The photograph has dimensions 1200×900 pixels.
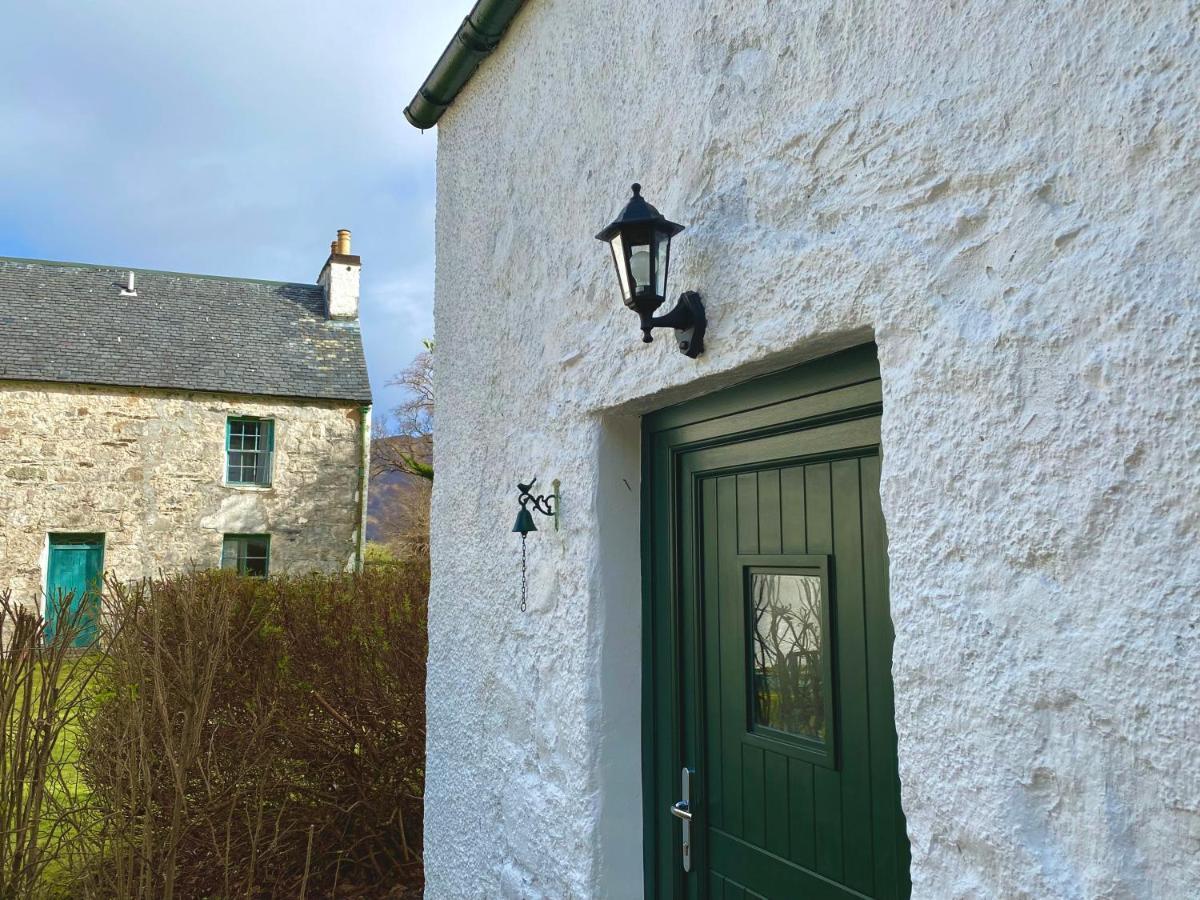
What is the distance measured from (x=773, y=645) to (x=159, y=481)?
1555 centimetres

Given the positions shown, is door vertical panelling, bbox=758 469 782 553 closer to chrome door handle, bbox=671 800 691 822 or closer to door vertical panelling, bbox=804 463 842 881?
door vertical panelling, bbox=804 463 842 881

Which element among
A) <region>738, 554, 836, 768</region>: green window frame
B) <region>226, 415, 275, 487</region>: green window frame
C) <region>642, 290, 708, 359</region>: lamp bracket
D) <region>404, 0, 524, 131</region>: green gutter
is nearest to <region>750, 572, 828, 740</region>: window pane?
<region>738, 554, 836, 768</region>: green window frame

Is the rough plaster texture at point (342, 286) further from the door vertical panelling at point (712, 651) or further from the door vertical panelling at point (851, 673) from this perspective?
the door vertical panelling at point (851, 673)

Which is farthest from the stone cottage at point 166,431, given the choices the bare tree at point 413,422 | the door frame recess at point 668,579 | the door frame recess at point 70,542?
the door frame recess at point 668,579

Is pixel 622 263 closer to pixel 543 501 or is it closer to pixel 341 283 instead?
pixel 543 501

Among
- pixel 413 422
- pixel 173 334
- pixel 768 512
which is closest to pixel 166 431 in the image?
pixel 173 334

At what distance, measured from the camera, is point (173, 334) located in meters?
16.8

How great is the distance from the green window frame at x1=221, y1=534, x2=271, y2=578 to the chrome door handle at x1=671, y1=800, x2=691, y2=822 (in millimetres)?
14668

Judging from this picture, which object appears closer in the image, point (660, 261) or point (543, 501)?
point (660, 261)

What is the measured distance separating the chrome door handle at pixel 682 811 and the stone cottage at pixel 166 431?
14352mm

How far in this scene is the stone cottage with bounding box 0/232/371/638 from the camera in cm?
1474

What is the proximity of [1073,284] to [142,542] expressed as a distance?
16.7 m

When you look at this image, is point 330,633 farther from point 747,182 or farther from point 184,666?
point 747,182

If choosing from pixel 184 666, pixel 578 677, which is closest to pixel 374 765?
pixel 184 666
